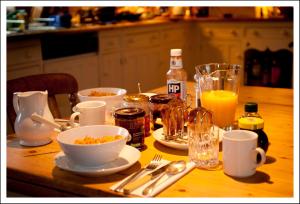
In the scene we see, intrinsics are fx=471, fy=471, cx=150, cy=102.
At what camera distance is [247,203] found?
1048mm

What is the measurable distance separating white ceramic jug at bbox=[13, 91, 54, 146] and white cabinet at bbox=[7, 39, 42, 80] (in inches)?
68.5

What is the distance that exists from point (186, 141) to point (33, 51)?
7.00ft

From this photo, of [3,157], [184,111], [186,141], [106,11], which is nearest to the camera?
[3,157]

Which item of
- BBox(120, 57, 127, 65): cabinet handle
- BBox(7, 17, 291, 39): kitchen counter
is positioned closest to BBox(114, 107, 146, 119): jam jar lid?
BBox(7, 17, 291, 39): kitchen counter

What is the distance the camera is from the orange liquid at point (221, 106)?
1587 millimetres

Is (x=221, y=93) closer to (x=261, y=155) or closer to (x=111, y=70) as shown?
(x=261, y=155)

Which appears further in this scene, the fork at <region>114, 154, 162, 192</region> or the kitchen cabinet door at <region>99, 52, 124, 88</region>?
the kitchen cabinet door at <region>99, 52, 124, 88</region>

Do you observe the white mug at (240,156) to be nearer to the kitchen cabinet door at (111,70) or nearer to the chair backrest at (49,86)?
→ the chair backrest at (49,86)

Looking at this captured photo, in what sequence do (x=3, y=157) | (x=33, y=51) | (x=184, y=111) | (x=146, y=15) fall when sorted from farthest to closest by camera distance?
(x=146, y=15) < (x=33, y=51) < (x=184, y=111) < (x=3, y=157)

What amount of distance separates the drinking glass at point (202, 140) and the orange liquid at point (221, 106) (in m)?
0.23

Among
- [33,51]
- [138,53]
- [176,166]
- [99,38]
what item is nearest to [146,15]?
[138,53]

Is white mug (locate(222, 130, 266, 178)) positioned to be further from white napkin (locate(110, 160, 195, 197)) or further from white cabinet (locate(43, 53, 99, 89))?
white cabinet (locate(43, 53, 99, 89))

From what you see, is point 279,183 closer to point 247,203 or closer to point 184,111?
point 247,203

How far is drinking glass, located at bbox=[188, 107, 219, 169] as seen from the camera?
127 centimetres
